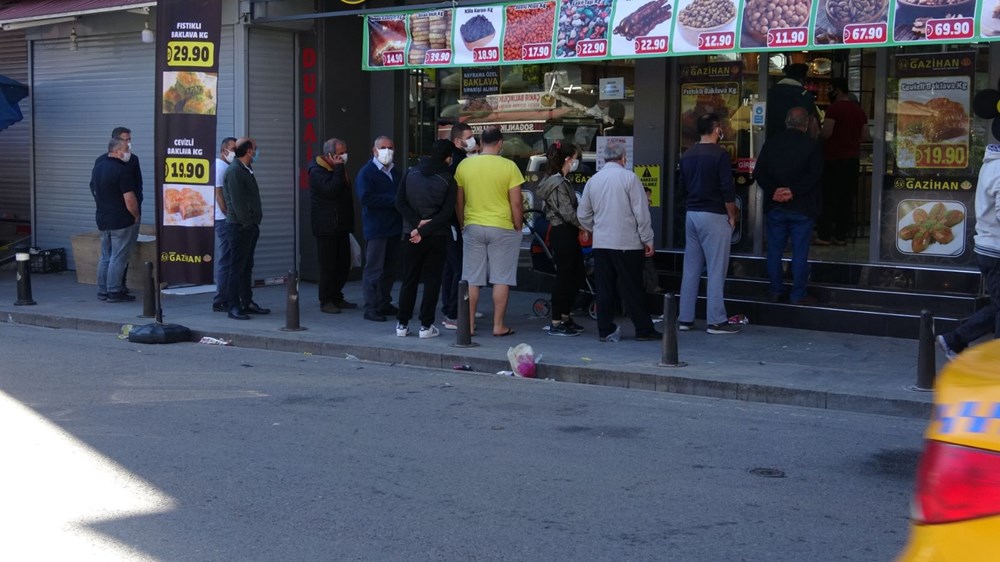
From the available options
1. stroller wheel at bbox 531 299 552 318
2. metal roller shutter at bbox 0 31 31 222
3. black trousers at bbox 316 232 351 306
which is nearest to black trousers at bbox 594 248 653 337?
stroller wheel at bbox 531 299 552 318

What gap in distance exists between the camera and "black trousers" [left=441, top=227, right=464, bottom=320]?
12.5 meters

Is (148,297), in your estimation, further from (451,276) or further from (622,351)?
(622,351)

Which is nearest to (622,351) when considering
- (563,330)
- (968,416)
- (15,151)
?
(563,330)

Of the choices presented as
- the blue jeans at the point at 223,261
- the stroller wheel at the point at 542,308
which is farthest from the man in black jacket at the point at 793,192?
the blue jeans at the point at 223,261

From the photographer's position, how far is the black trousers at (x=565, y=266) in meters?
11.9

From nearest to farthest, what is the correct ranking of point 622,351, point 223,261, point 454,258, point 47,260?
point 622,351
point 454,258
point 223,261
point 47,260

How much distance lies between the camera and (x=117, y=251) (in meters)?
14.9

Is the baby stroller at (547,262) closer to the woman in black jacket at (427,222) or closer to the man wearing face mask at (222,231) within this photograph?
the woman in black jacket at (427,222)

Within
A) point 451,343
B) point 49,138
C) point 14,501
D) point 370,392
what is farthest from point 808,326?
point 49,138

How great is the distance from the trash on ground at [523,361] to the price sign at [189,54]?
4473 mm

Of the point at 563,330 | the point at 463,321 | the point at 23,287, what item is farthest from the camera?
the point at 23,287

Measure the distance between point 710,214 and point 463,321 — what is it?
2775mm

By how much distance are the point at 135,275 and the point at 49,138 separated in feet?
12.3

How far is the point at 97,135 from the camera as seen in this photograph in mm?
17906
